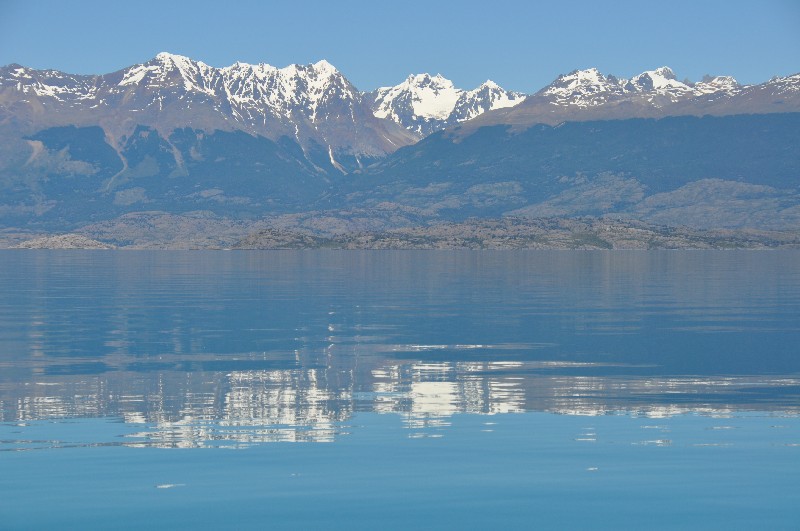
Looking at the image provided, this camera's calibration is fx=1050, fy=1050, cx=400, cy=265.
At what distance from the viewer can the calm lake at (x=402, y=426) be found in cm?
3934

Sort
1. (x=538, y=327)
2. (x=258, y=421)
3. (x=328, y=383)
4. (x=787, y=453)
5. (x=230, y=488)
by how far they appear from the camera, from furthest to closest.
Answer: (x=538, y=327)
(x=328, y=383)
(x=258, y=421)
(x=787, y=453)
(x=230, y=488)

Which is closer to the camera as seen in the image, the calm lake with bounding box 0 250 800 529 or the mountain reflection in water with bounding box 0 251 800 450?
the calm lake with bounding box 0 250 800 529

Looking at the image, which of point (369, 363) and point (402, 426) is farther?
point (369, 363)

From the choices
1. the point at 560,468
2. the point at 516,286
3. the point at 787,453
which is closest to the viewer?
the point at 560,468

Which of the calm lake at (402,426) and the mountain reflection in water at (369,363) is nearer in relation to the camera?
the calm lake at (402,426)

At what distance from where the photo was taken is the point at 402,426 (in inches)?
2135

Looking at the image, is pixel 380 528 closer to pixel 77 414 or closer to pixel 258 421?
pixel 258 421

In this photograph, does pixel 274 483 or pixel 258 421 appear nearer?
pixel 274 483

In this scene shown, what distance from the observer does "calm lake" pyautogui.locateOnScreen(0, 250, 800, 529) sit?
39.3 meters

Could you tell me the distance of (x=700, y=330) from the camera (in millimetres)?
105812

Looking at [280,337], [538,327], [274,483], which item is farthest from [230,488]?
[538,327]

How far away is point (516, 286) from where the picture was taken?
650 ft

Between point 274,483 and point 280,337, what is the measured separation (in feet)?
200

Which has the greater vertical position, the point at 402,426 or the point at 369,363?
the point at 369,363
